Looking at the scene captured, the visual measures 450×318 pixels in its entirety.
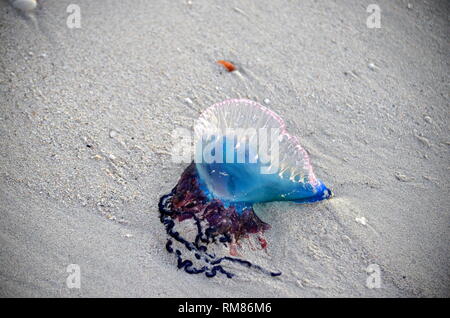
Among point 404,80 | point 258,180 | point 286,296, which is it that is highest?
point 404,80

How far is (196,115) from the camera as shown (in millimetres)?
2785

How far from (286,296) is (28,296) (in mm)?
1328

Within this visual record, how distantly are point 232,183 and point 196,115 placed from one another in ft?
2.43

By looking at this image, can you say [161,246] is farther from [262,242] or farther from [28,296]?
[28,296]

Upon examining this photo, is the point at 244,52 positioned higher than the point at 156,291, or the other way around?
the point at 244,52

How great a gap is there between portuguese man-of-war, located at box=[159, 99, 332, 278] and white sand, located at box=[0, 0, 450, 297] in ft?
0.28

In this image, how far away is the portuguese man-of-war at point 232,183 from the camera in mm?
2120

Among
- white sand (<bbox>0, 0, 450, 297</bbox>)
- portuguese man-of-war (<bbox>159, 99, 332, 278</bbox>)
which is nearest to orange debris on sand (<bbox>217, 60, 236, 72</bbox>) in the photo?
white sand (<bbox>0, 0, 450, 297</bbox>)

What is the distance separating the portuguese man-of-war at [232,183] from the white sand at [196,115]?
9 cm

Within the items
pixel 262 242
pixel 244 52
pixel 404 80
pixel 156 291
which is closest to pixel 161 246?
pixel 156 291

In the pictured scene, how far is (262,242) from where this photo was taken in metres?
2.28

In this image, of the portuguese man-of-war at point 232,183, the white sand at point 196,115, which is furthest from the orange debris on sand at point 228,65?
the portuguese man-of-war at point 232,183

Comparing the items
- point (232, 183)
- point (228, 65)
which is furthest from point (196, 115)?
point (232, 183)

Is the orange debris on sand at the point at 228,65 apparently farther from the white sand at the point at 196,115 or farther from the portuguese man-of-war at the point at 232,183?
Answer: the portuguese man-of-war at the point at 232,183
